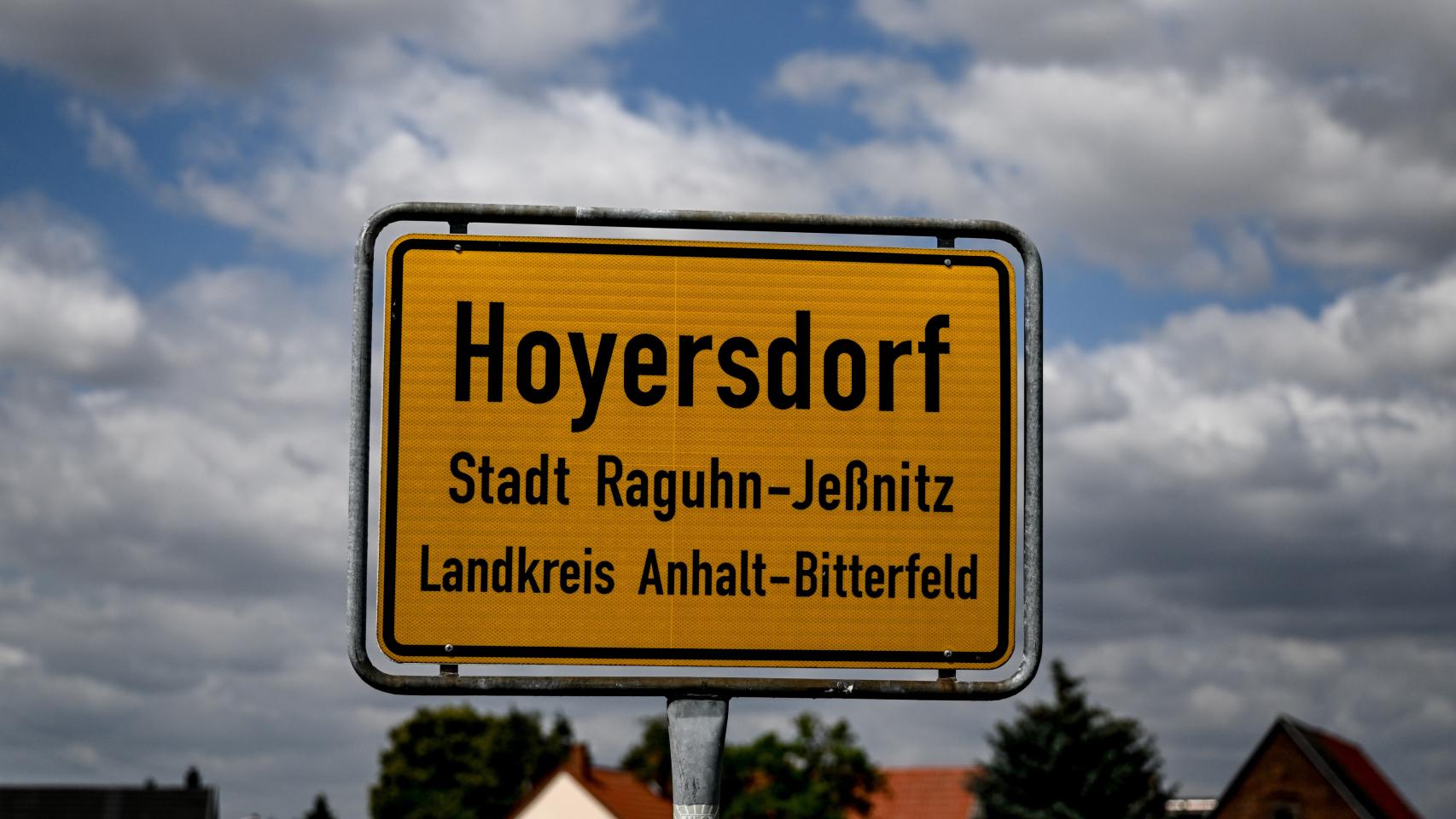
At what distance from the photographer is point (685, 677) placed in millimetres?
3436

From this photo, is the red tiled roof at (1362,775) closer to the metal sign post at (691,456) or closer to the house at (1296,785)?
the house at (1296,785)

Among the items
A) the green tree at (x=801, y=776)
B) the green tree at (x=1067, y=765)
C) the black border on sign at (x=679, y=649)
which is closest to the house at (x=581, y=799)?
the green tree at (x=801, y=776)

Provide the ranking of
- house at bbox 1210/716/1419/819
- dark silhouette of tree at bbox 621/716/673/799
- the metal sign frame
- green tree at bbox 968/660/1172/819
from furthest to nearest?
dark silhouette of tree at bbox 621/716/673/799
house at bbox 1210/716/1419/819
green tree at bbox 968/660/1172/819
the metal sign frame

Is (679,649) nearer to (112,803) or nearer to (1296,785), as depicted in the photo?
(1296,785)

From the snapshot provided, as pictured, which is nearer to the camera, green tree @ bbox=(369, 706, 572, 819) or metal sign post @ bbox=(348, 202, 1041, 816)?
metal sign post @ bbox=(348, 202, 1041, 816)

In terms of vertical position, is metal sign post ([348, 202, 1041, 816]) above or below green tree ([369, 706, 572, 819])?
below

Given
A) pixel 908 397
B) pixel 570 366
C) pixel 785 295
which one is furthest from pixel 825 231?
pixel 570 366

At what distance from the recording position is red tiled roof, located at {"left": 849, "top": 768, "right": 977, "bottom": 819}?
83062mm

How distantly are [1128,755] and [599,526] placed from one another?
Result: 46.0 meters

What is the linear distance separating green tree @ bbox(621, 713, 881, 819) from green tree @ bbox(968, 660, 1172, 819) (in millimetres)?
24905

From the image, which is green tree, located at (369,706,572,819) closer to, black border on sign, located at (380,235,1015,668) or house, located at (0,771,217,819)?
house, located at (0,771,217,819)

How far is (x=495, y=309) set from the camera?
3.60 metres

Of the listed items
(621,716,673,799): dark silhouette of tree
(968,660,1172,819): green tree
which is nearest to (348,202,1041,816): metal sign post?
(968,660,1172,819): green tree

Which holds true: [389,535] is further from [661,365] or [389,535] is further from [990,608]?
[990,608]
